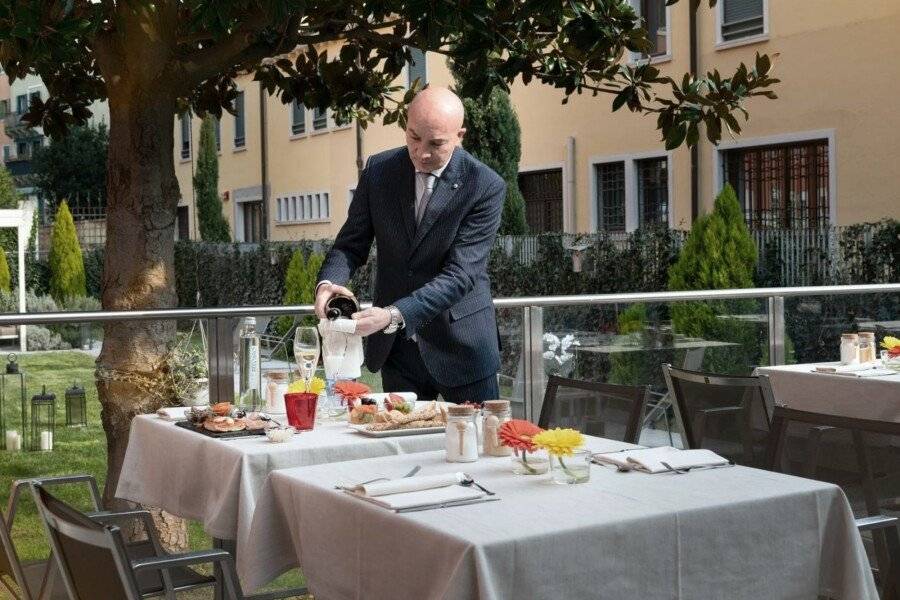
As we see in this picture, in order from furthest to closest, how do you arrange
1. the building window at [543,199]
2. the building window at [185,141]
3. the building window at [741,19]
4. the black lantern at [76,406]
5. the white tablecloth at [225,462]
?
the building window at [185,141]
the building window at [543,199]
the building window at [741,19]
the black lantern at [76,406]
the white tablecloth at [225,462]

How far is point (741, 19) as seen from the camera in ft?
60.8

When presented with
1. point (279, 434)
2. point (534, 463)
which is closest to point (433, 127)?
point (279, 434)

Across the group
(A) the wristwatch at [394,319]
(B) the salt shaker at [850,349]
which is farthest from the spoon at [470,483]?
(B) the salt shaker at [850,349]

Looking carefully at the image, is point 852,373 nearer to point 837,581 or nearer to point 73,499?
point 837,581

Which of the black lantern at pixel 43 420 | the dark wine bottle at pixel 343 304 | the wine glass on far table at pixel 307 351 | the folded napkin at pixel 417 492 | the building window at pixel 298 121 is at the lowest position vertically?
the black lantern at pixel 43 420

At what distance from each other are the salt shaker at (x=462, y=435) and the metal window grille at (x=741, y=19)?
Answer: 52.8ft

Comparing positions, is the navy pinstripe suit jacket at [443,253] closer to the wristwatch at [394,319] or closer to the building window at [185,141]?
the wristwatch at [394,319]

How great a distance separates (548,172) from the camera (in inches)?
882

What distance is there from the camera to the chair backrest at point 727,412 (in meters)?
4.03

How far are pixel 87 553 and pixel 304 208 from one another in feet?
93.4

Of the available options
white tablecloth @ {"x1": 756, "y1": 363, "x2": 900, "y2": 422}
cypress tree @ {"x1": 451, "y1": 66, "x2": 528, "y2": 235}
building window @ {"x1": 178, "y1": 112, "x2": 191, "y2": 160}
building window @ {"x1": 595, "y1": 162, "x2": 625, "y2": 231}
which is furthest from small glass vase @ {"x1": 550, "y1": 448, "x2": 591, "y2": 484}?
building window @ {"x1": 178, "y1": 112, "x2": 191, "y2": 160}

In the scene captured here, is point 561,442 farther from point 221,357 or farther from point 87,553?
point 221,357

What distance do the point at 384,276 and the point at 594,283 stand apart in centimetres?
1487

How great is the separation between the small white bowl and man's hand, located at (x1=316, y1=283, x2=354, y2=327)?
0.39 metres
